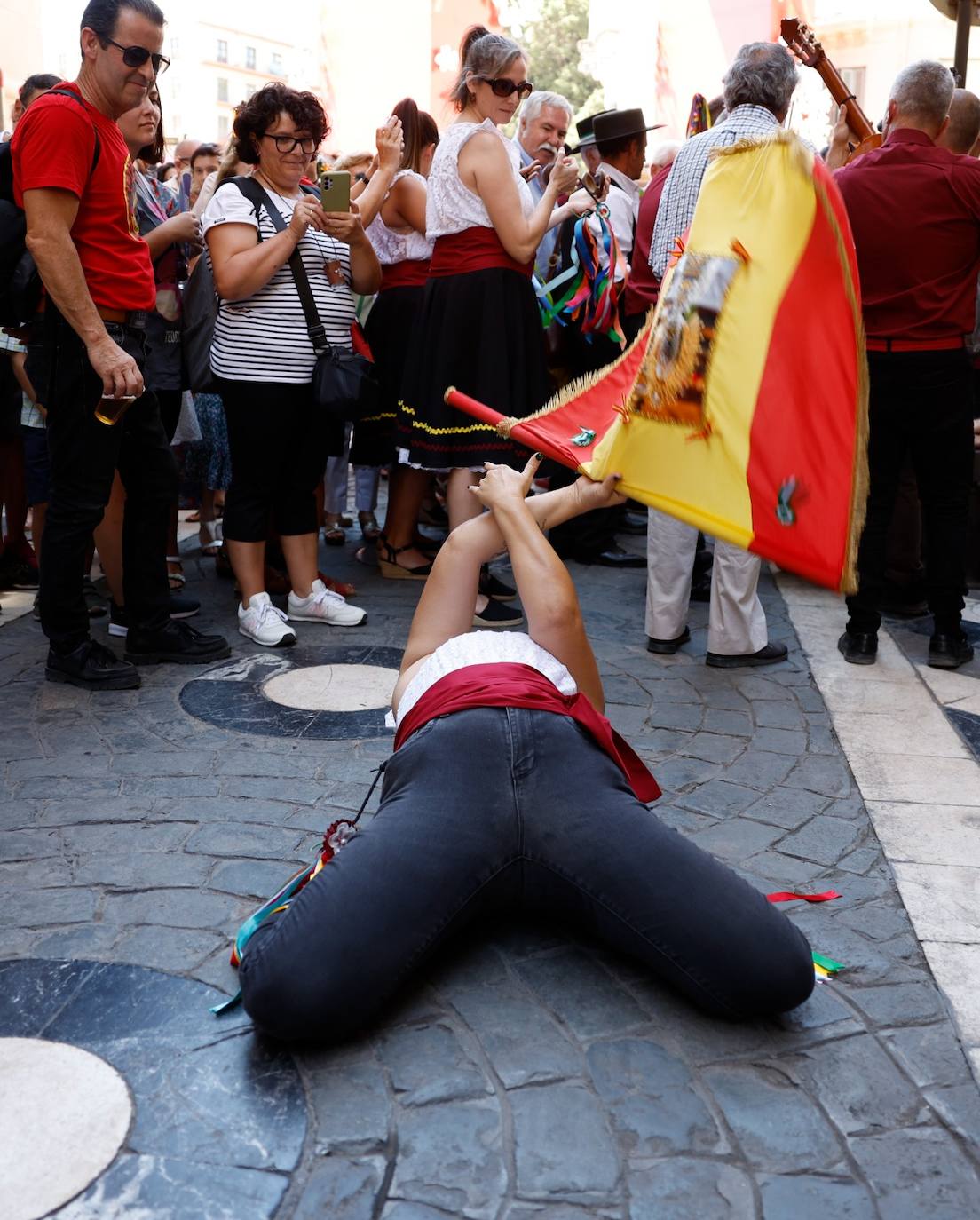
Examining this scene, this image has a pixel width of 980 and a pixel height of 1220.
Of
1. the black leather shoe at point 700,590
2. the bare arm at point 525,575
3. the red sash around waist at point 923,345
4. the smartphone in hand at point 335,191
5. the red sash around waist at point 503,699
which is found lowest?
the black leather shoe at point 700,590

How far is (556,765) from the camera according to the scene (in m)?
2.69

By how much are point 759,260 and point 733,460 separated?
0.49 meters

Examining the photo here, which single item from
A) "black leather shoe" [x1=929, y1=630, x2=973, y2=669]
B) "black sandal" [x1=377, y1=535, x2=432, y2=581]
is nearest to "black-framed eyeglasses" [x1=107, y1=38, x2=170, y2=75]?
"black sandal" [x1=377, y1=535, x2=432, y2=581]

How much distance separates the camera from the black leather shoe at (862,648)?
5.32 m

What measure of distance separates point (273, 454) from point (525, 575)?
8.29 feet

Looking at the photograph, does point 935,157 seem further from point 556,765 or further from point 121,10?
point 556,765

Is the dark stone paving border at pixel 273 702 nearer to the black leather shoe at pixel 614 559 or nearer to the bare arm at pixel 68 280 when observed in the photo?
the bare arm at pixel 68 280

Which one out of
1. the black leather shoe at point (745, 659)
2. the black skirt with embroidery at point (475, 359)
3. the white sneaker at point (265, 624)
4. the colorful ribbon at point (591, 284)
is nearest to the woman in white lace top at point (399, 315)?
the black skirt with embroidery at point (475, 359)

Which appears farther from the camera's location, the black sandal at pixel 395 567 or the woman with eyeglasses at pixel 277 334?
the black sandal at pixel 395 567

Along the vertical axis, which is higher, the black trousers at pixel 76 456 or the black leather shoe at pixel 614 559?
the black trousers at pixel 76 456

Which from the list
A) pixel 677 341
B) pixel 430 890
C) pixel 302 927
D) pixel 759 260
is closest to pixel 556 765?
pixel 430 890

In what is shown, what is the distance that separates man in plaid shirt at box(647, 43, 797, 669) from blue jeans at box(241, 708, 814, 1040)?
7.71ft

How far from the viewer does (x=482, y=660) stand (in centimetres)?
296

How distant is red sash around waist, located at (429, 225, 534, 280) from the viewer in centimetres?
542
